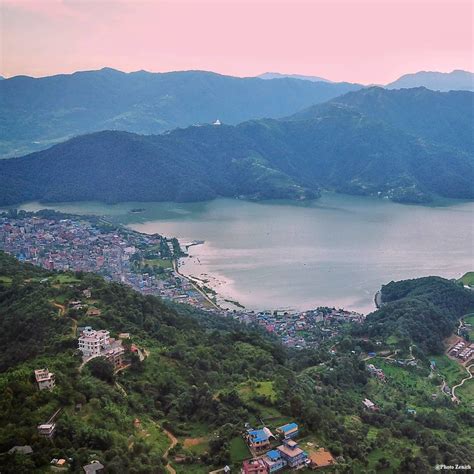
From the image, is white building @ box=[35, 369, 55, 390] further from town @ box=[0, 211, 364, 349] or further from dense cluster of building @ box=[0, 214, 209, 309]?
dense cluster of building @ box=[0, 214, 209, 309]

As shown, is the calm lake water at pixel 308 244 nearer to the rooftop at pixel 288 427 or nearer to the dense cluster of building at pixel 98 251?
the dense cluster of building at pixel 98 251

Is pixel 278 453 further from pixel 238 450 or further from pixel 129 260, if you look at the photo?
pixel 129 260

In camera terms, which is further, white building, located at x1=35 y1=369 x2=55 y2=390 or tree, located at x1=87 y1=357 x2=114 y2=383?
tree, located at x1=87 y1=357 x2=114 y2=383

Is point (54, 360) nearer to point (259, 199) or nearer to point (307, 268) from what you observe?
point (307, 268)

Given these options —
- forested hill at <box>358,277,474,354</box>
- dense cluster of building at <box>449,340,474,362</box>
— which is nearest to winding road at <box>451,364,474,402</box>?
dense cluster of building at <box>449,340,474,362</box>

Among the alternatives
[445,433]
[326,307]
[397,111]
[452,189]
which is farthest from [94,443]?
[397,111]
